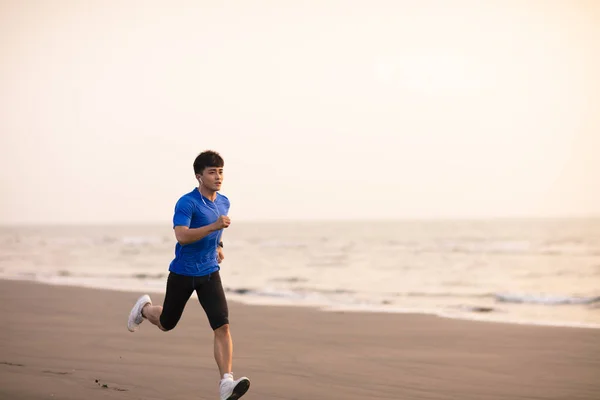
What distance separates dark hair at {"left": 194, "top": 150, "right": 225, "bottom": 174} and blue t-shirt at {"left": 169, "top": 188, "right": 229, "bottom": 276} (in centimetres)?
18

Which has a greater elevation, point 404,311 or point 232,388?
point 232,388

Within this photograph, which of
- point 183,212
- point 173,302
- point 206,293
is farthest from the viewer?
point 173,302

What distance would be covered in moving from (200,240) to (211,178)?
0.49 metres

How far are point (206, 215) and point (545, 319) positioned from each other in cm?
832

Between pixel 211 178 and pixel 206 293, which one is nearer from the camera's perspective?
pixel 211 178

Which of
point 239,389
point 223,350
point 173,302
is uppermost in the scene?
point 173,302

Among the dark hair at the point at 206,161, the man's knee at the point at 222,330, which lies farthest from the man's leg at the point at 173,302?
the dark hair at the point at 206,161

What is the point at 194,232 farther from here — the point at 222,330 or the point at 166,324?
the point at 166,324

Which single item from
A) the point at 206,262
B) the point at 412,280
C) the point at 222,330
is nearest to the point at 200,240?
the point at 206,262

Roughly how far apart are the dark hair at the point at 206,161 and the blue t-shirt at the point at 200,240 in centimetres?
18

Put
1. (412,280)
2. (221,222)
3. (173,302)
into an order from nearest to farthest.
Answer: (221,222) < (173,302) < (412,280)

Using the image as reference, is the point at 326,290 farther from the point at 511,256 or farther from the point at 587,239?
the point at 587,239

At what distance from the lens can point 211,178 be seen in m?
5.17

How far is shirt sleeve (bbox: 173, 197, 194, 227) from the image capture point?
5004mm
